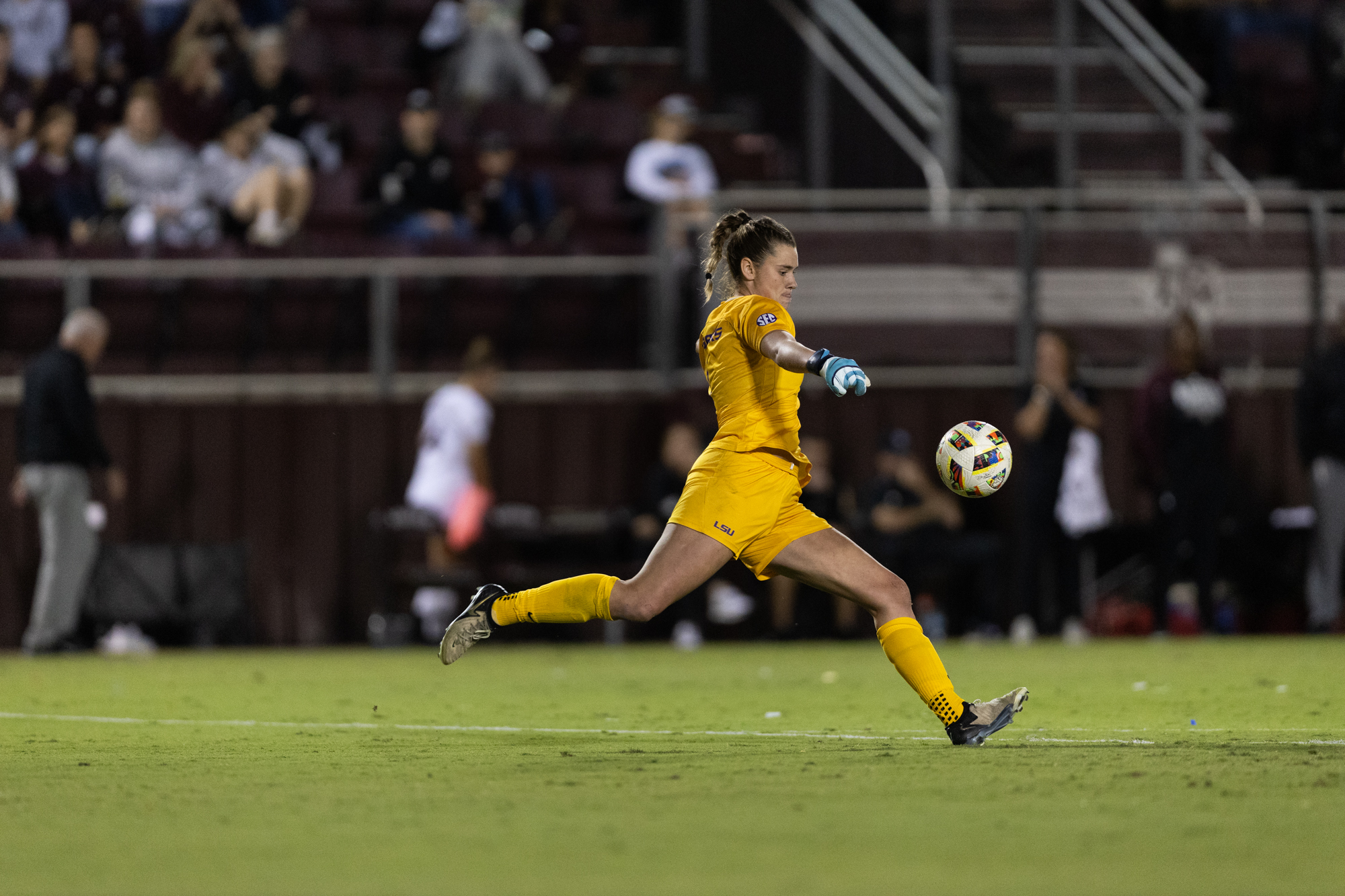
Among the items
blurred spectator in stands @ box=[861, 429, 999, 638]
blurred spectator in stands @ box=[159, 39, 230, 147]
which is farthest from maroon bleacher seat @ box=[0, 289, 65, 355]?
blurred spectator in stands @ box=[861, 429, 999, 638]

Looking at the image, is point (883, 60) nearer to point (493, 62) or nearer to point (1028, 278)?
point (493, 62)

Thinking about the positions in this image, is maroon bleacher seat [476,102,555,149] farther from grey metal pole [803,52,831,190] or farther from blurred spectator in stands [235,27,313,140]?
grey metal pole [803,52,831,190]

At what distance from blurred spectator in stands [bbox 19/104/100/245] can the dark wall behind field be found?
5.97 ft

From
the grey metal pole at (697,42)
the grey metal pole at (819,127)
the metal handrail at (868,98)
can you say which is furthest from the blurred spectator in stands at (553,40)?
the grey metal pole at (819,127)

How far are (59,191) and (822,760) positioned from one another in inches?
495

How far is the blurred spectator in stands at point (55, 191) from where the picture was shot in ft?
59.8

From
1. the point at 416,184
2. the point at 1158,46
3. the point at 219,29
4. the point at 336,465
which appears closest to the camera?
the point at 336,465

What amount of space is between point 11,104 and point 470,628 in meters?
12.3

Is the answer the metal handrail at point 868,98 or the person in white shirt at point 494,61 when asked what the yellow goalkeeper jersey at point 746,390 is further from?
the person in white shirt at point 494,61

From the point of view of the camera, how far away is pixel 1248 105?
22.6 m

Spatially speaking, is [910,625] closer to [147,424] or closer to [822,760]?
[822,760]

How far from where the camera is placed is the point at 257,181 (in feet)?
60.3

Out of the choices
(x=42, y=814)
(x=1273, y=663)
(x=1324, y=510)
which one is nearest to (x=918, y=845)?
(x=42, y=814)

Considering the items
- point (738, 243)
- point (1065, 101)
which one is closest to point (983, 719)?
point (738, 243)
